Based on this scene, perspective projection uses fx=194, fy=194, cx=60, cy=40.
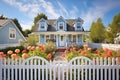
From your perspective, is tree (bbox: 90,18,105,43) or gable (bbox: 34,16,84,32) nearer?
gable (bbox: 34,16,84,32)

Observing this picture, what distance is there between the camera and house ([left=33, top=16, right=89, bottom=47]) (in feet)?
87.1

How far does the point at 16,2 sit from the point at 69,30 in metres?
16.1

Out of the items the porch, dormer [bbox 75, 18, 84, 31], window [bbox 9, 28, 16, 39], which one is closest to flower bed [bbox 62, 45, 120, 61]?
window [bbox 9, 28, 16, 39]

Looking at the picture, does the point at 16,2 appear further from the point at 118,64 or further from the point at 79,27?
the point at 79,27

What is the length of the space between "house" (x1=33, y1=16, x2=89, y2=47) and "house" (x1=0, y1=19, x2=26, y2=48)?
3.41 m

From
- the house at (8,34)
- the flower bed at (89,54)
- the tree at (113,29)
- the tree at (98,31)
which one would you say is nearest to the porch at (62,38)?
the house at (8,34)

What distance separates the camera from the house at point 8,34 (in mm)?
20358

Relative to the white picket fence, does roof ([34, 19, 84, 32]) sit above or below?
above

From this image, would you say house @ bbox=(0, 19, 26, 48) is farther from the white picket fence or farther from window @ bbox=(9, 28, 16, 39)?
the white picket fence

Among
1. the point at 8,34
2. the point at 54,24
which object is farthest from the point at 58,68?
the point at 54,24

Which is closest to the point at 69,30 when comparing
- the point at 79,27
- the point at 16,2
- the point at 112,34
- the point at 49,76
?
the point at 79,27

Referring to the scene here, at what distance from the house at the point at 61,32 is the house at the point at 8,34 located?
11.2 feet

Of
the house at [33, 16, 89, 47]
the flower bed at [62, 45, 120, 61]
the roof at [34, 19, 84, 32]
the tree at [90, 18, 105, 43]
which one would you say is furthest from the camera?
the tree at [90, 18, 105, 43]

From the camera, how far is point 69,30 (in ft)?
87.7
